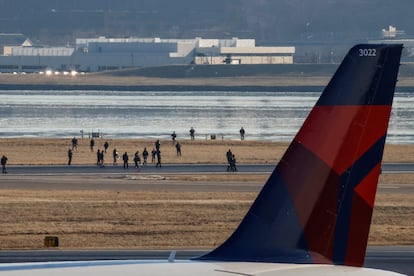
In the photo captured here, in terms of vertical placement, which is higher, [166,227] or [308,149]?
[308,149]

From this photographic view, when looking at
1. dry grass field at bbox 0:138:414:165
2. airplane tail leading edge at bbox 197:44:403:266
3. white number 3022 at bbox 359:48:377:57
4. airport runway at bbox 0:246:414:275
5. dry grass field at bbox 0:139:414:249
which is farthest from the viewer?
dry grass field at bbox 0:138:414:165

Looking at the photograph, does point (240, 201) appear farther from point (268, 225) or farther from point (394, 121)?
point (394, 121)

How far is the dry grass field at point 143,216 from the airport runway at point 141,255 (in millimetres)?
2744

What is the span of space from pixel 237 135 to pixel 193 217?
249 feet

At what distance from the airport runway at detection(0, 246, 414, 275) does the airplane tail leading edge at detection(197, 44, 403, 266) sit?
15.2 metres

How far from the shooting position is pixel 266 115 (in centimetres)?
18612

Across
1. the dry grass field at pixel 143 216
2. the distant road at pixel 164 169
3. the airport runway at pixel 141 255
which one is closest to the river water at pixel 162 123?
the distant road at pixel 164 169

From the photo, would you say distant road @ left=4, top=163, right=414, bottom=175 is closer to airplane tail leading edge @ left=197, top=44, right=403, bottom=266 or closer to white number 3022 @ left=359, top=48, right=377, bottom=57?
airplane tail leading edge @ left=197, top=44, right=403, bottom=266

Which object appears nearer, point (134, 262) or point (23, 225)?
point (134, 262)

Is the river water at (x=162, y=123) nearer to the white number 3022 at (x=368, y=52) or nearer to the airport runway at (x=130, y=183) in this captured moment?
the airport runway at (x=130, y=183)

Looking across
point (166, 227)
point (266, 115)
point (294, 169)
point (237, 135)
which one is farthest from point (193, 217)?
point (266, 115)

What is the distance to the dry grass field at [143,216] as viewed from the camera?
40500mm

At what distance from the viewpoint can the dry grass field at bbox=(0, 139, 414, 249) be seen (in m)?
40.5

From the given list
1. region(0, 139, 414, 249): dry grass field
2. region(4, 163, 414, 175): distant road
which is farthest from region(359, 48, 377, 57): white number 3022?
region(4, 163, 414, 175): distant road
